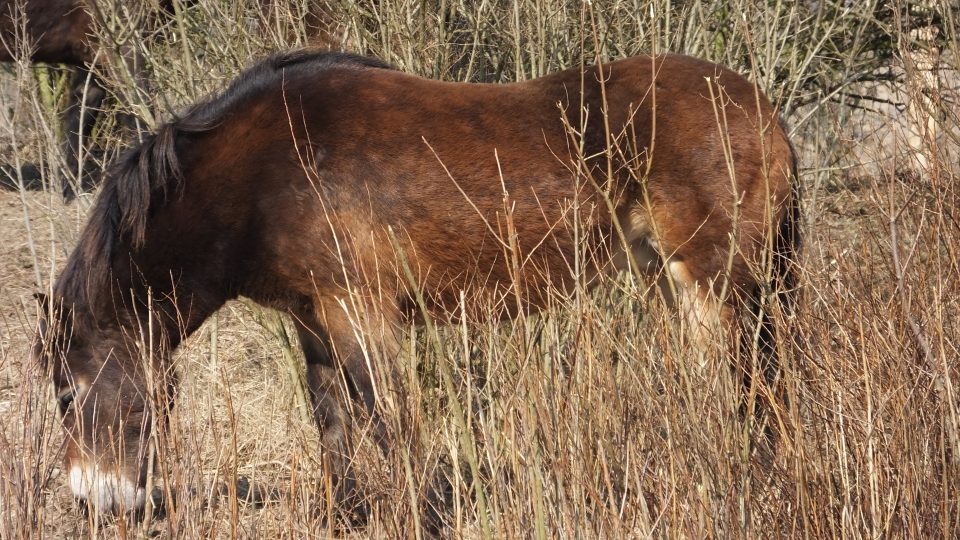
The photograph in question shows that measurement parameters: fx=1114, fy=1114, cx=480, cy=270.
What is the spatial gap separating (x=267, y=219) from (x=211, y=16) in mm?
1640

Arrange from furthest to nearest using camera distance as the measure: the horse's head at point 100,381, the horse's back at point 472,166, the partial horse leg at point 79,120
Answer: the partial horse leg at point 79,120 < the horse's back at point 472,166 < the horse's head at point 100,381

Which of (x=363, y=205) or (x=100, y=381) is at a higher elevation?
(x=363, y=205)

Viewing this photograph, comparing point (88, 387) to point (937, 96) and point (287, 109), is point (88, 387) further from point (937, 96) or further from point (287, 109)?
point (937, 96)

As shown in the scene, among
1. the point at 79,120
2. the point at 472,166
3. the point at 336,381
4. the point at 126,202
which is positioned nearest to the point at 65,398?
the point at 126,202

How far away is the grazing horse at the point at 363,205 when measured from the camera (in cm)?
434

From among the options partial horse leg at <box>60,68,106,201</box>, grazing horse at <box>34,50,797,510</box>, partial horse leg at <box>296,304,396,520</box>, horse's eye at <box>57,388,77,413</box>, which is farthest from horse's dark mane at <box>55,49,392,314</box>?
partial horse leg at <box>60,68,106,201</box>

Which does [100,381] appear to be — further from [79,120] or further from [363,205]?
[79,120]

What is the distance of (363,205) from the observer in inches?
177

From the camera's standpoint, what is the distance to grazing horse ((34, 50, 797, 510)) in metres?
4.34

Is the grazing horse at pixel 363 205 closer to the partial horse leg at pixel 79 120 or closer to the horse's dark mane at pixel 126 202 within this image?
the horse's dark mane at pixel 126 202

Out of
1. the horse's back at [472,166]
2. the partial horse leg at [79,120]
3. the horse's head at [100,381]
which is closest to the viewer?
the horse's head at [100,381]

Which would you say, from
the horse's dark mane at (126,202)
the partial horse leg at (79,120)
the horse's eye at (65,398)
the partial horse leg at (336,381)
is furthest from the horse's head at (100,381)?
the partial horse leg at (79,120)

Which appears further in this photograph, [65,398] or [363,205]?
[363,205]

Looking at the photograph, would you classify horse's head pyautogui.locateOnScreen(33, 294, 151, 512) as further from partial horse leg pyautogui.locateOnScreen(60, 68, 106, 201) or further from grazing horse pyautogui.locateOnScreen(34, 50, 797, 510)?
partial horse leg pyautogui.locateOnScreen(60, 68, 106, 201)
